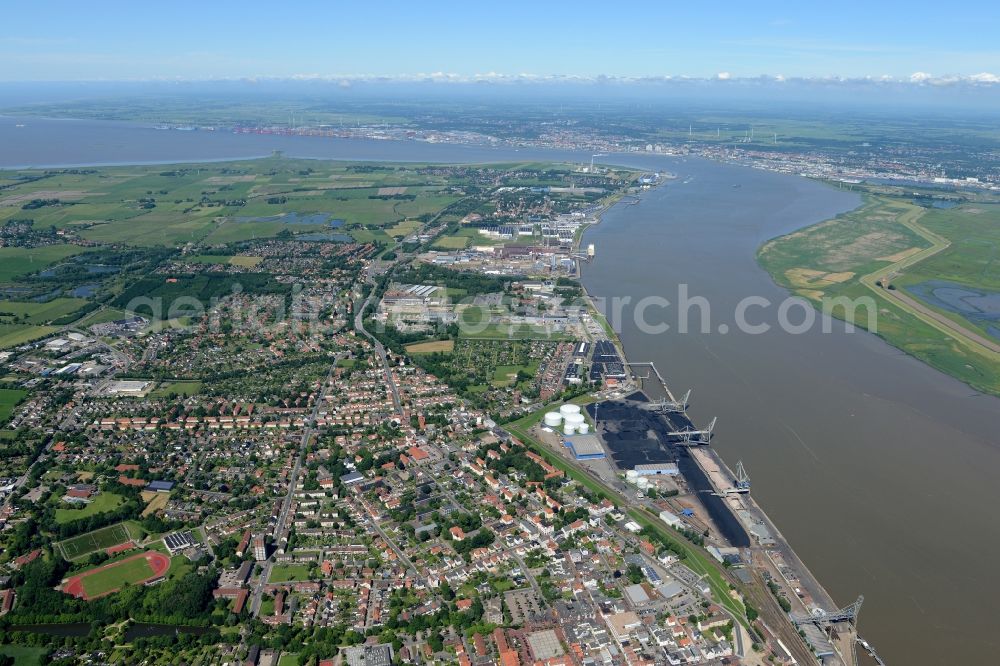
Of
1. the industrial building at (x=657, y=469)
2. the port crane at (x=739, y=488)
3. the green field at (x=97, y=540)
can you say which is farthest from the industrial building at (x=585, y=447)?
the green field at (x=97, y=540)

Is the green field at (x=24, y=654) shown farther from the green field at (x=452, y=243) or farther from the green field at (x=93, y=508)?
the green field at (x=452, y=243)

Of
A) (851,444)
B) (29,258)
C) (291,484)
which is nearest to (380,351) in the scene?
(291,484)

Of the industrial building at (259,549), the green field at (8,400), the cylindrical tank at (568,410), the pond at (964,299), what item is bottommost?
the industrial building at (259,549)

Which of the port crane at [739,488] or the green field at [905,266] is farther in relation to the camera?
the green field at [905,266]

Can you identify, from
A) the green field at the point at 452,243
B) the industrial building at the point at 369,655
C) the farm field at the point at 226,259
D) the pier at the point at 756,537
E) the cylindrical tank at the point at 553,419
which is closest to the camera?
the industrial building at the point at 369,655

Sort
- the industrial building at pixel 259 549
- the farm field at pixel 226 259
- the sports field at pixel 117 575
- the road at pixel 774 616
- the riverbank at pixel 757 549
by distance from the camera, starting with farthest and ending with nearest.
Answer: the farm field at pixel 226 259
the industrial building at pixel 259 549
the sports field at pixel 117 575
the riverbank at pixel 757 549
the road at pixel 774 616

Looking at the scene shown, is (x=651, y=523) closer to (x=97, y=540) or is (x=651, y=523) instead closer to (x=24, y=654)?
(x=97, y=540)

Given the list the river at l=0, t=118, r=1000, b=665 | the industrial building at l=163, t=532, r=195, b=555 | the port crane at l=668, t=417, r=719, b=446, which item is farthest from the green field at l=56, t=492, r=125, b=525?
the river at l=0, t=118, r=1000, b=665
